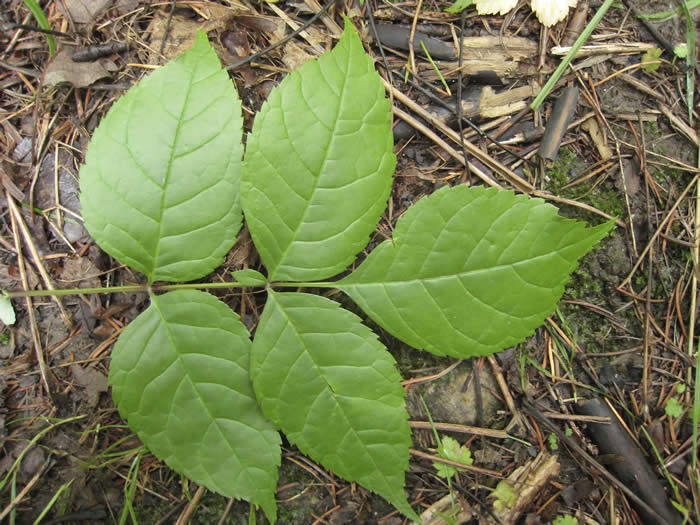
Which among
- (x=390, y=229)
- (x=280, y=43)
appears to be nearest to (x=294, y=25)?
(x=280, y=43)

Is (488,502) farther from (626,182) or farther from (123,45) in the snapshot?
(123,45)

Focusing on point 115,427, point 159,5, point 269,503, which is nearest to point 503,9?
point 159,5

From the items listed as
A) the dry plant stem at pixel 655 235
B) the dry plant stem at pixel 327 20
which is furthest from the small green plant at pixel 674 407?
the dry plant stem at pixel 327 20

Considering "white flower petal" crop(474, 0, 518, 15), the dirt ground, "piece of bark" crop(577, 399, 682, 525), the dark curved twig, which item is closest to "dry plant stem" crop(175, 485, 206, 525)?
the dirt ground

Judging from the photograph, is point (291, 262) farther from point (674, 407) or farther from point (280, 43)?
point (674, 407)

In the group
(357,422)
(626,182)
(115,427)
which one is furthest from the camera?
(626,182)

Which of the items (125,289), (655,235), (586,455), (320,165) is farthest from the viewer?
(655,235)
